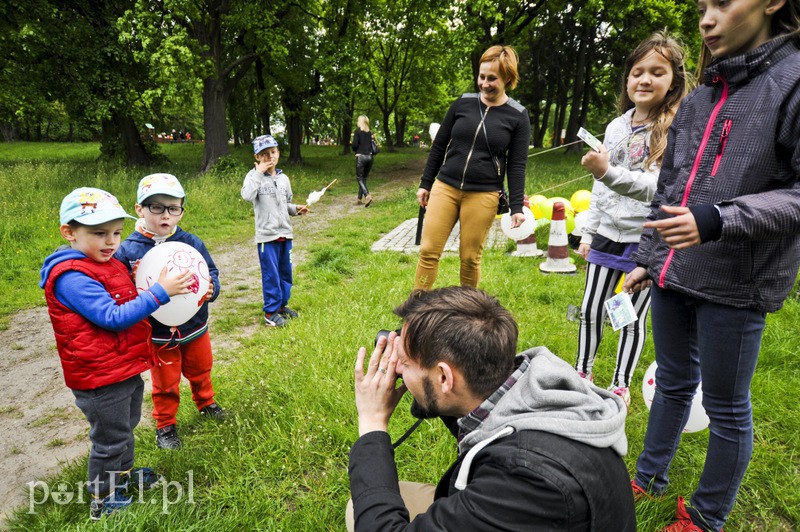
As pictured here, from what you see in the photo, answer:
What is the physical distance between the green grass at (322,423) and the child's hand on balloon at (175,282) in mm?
947

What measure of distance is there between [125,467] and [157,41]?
1299 centimetres

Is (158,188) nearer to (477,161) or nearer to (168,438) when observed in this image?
(168,438)

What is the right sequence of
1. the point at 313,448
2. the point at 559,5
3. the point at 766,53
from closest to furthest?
the point at 766,53 < the point at 313,448 < the point at 559,5

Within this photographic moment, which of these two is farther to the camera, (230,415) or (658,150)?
(230,415)

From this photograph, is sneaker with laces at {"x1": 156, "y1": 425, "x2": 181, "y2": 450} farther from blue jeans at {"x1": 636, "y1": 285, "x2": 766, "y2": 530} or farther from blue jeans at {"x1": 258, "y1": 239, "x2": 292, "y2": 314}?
blue jeans at {"x1": 636, "y1": 285, "x2": 766, "y2": 530}

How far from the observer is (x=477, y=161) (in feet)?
12.7

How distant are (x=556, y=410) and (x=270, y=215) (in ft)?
13.1

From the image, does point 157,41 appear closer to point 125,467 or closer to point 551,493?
point 125,467

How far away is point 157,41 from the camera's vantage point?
12.3m

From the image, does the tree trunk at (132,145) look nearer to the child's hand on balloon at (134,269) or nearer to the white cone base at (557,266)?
the white cone base at (557,266)

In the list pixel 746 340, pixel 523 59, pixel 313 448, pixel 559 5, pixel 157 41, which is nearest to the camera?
pixel 746 340

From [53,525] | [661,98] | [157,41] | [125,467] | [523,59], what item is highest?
[523,59]

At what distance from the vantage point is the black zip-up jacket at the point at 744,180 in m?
1.48

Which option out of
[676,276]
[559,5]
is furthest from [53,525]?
[559,5]
